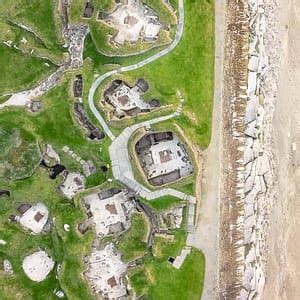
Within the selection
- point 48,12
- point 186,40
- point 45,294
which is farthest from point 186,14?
point 45,294

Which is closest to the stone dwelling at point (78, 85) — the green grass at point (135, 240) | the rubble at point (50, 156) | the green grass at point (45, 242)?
the rubble at point (50, 156)

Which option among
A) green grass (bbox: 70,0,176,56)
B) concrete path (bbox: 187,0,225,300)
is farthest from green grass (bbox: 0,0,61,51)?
concrete path (bbox: 187,0,225,300)

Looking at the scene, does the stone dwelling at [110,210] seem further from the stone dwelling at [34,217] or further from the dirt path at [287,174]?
the dirt path at [287,174]

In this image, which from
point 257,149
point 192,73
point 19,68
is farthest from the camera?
point 257,149

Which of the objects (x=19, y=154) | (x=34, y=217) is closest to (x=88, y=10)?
(x=19, y=154)

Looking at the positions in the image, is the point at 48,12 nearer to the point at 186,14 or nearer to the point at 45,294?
the point at 186,14

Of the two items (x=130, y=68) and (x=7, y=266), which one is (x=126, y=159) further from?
(x=7, y=266)
